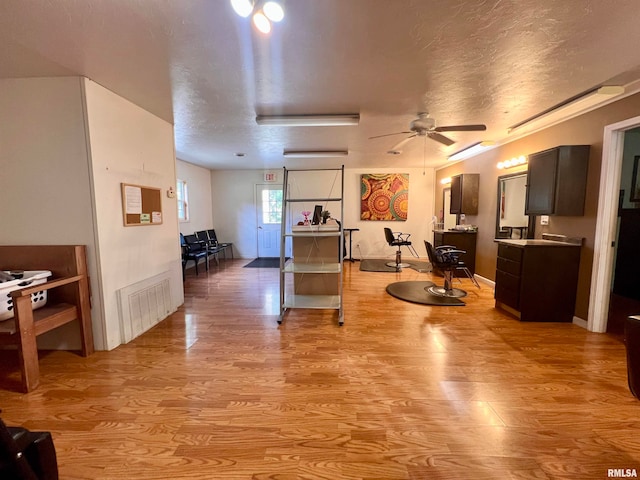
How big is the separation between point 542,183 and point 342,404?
130 inches

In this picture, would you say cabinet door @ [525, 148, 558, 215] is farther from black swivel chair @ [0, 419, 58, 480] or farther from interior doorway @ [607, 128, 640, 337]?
black swivel chair @ [0, 419, 58, 480]

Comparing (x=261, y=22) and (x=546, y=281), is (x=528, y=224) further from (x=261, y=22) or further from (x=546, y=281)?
(x=261, y=22)

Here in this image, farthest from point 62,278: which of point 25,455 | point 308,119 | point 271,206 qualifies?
point 271,206

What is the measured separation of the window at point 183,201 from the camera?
580 cm

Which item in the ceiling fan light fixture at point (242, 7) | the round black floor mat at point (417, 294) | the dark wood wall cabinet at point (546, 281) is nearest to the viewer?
the ceiling fan light fixture at point (242, 7)

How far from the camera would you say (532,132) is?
12.0 ft

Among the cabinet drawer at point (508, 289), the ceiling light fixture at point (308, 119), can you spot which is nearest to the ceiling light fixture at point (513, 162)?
the cabinet drawer at point (508, 289)

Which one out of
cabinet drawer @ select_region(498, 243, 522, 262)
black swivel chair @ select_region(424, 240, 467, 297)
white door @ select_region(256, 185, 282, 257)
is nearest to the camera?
cabinet drawer @ select_region(498, 243, 522, 262)

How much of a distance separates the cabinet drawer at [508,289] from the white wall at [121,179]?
13.7ft

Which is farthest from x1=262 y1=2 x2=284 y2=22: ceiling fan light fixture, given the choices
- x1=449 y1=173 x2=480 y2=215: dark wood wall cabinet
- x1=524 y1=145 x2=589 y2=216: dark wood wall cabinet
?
x1=449 y1=173 x2=480 y2=215: dark wood wall cabinet

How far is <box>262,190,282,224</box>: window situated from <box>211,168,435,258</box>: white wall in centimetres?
27

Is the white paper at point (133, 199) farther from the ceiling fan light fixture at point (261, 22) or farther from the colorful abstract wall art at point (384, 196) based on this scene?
the colorful abstract wall art at point (384, 196)

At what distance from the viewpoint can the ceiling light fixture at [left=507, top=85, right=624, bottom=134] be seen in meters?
2.41

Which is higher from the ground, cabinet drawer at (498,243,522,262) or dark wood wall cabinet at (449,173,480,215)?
dark wood wall cabinet at (449,173,480,215)
